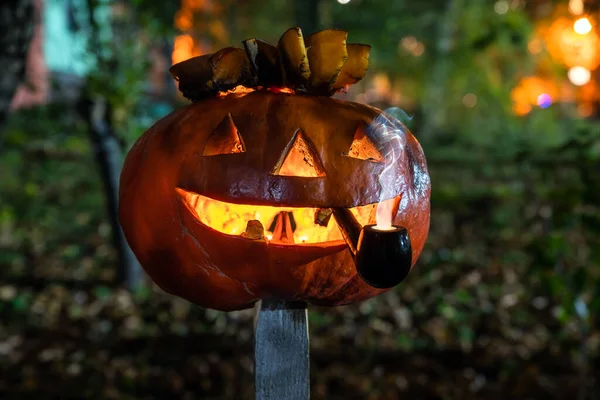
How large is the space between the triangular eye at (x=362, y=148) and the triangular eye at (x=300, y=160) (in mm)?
80

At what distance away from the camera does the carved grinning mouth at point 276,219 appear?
120cm

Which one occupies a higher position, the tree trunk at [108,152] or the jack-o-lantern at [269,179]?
the jack-o-lantern at [269,179]

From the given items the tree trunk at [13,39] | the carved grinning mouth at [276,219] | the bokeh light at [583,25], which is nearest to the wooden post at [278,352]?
the carved grinning mouth at [276,219]

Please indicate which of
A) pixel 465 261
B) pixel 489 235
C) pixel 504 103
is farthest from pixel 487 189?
pixel 504 103

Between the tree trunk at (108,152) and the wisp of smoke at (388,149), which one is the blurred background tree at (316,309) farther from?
the wisp of smoke at (388,149)

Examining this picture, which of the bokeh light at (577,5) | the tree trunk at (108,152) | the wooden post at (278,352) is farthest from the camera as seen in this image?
the tree trunk at (108,152)

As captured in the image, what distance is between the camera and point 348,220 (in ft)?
3.44

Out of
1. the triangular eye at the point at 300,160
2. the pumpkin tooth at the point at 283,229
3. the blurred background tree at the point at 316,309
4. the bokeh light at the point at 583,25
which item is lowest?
the blurred background tree at the point at 316,309

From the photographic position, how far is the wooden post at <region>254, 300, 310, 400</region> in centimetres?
133

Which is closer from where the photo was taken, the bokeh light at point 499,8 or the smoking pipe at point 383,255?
the smoking pipe at point 383,255

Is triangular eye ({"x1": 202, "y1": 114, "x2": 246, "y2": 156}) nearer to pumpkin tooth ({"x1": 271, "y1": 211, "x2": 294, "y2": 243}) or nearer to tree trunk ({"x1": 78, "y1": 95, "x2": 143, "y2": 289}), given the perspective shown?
pumpkin tooth ({"x1": 271, "y1": 211, "x2": 294, "y2": 243})

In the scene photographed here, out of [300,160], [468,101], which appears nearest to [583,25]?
[300,160]

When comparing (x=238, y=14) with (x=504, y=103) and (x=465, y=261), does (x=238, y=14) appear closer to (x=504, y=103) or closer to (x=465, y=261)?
(x=504, y=103)

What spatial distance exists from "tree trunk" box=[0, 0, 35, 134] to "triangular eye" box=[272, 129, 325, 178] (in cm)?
176
